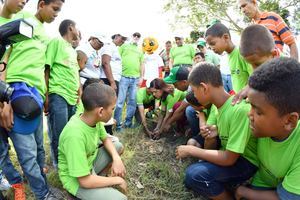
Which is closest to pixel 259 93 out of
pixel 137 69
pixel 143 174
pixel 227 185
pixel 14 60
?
pixel 227 185

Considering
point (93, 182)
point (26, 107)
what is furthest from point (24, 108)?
point (93, 182)

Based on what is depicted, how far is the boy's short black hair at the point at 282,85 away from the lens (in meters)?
1.77

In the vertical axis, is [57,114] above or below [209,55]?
below

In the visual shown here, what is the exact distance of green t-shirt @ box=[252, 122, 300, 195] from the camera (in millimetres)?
1919

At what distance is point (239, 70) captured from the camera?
3225 millimetres

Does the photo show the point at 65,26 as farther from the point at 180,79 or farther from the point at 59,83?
the point at 180,79

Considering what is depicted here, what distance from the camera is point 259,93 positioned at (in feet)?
6.08

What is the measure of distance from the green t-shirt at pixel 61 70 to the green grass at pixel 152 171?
2.74ft

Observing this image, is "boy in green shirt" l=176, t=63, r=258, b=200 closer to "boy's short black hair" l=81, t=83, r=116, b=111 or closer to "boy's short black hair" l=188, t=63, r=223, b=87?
"boy's short black hair" l=188, t=63, r=223, b=87

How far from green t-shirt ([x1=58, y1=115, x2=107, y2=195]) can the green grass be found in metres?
0.56

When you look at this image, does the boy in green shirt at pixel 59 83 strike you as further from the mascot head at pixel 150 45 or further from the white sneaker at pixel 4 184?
the mascot head at pixel 150 45

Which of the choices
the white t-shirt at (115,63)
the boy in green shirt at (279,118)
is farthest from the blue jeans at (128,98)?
the boy in green shirt at (279,118)

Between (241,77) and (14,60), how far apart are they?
216 centimetres

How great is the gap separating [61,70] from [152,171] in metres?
1.41
